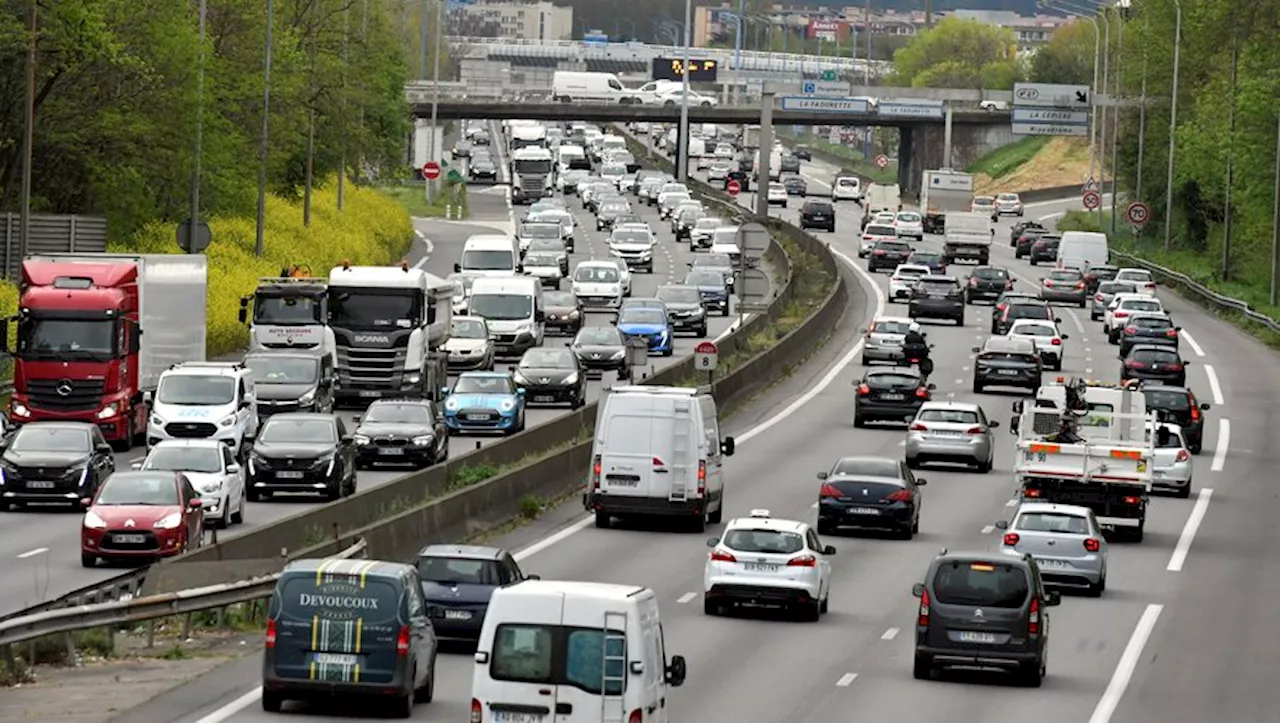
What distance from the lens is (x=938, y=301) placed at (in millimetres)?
82812

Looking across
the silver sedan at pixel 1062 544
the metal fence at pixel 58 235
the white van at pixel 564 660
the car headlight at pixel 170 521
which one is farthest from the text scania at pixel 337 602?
the metal fence at pixel 58 235

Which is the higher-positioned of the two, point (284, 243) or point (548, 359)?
point (284, 243)

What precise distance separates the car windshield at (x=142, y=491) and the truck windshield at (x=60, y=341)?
529 inches

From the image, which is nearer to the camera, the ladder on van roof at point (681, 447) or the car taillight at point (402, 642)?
the car taillight at point (402, 642)

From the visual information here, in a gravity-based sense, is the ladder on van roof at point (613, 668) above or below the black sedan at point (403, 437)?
above

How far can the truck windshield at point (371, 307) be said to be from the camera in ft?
186

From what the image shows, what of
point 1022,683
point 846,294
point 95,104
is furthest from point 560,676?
point 846,294

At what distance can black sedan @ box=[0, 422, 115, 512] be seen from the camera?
4059 cm

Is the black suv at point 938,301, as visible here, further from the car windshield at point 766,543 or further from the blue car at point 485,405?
the car windshield at point 766,543

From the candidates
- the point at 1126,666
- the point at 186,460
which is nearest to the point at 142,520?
the point at 186,460

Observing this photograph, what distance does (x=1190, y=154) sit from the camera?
116 metres

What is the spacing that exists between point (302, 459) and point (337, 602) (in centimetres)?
1946

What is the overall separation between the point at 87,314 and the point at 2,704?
24630 millimetres

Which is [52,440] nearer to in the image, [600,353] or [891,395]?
[891,395]
